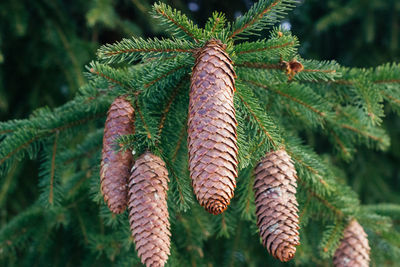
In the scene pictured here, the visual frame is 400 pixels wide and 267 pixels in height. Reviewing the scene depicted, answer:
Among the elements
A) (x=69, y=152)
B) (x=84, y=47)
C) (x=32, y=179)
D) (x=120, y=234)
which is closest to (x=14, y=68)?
(x=84, y=47)

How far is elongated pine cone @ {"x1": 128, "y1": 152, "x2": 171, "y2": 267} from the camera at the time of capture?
88 cm

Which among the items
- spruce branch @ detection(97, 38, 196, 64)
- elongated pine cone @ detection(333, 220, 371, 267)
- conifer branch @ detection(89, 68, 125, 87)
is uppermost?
conifer branch @ detection(89, 68, 125, 87)

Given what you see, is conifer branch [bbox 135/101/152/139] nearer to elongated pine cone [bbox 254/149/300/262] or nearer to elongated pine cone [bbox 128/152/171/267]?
elongated pine cone [bbox 128/152/171/267]

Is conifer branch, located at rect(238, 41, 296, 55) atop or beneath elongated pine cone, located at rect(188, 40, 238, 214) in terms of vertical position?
atop

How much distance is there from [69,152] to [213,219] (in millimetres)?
610

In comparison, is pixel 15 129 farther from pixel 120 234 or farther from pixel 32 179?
pixel 32 179

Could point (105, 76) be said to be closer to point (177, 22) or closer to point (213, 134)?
point (177, 22)

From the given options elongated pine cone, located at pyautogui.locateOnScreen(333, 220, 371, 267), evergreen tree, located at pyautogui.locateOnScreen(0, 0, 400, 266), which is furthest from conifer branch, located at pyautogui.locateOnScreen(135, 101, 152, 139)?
elongated pine cone, located at pyautogui.locateOnScreen(333, 220, 371, 267)

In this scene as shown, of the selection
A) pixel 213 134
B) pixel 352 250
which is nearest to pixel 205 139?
pixel 213 134

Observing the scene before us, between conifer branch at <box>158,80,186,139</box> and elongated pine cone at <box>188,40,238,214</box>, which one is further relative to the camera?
conifer branch at <box>158,80,186,139</box>

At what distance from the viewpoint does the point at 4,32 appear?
2.38m

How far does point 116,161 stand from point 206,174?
0.89ft

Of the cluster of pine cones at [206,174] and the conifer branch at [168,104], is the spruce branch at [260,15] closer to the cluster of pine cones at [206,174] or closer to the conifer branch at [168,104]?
the cluster of pine cones at [206,174]

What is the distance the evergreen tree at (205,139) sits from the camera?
972mm
